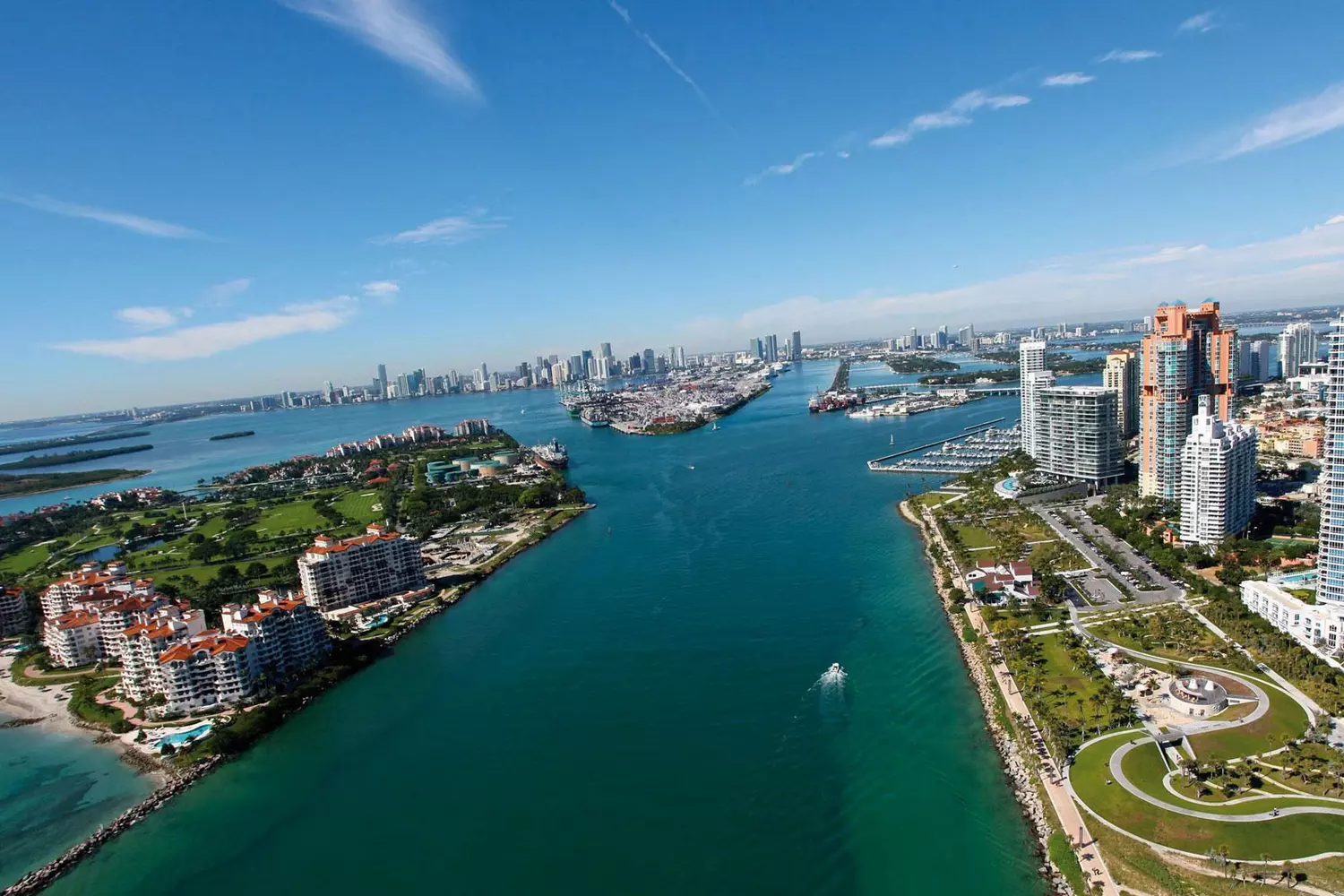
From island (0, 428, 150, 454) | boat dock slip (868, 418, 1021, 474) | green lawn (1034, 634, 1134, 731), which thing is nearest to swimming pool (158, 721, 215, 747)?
green lawn (1034, 634, 1134, 731)

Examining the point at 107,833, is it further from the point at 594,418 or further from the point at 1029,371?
the point at 594,418

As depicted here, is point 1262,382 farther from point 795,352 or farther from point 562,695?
point 795,352

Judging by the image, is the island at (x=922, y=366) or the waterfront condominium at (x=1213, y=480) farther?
the island at (x=922, y=366)

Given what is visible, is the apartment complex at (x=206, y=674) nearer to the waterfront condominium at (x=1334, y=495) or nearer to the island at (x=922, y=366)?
the waterfront condominium at (x=1334, y=495)

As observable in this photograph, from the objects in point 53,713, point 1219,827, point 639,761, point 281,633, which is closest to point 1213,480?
point 1219,827

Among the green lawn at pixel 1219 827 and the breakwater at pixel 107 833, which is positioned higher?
the green lawn at pixel 1219 827

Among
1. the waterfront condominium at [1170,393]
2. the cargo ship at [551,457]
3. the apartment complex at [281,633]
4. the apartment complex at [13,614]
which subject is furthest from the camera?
the cargo ship at [551,457]

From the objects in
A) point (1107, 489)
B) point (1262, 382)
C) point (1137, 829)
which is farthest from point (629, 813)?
point (1262, 382)

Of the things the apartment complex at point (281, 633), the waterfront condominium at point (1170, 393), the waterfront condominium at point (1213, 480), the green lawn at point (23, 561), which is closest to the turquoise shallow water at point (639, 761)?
the apartment complex at point (281, 633)
